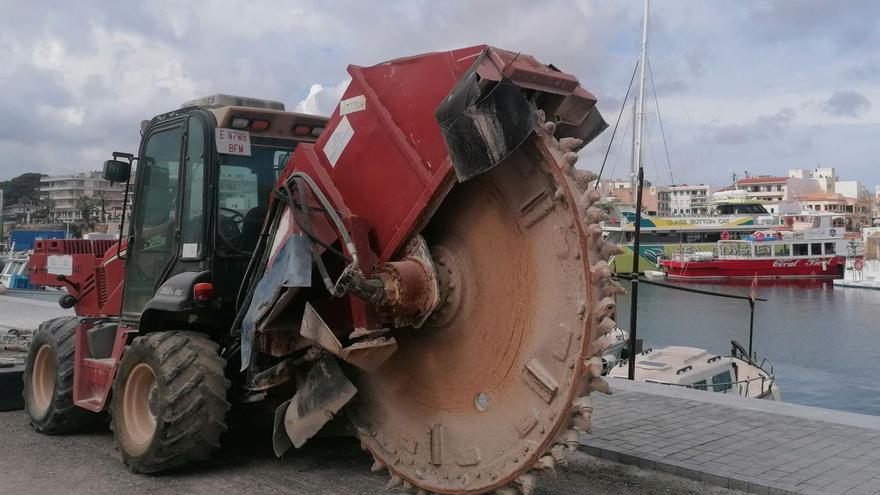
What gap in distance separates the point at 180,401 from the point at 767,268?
189ft

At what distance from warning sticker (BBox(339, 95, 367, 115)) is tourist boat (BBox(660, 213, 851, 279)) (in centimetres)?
5476

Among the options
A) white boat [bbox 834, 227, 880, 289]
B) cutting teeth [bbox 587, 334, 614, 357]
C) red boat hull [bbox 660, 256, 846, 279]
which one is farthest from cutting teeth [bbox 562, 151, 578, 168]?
white boat [bbox 834, 227, 880, 289]

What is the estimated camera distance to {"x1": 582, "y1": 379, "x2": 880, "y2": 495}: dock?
17.9 feet

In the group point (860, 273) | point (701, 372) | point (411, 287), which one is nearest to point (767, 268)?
point (860, 273)

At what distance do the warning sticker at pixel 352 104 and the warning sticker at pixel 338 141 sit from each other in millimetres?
56

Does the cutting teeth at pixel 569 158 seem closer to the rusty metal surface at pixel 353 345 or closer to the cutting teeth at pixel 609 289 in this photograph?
the cutting teeth at pixel 609 289

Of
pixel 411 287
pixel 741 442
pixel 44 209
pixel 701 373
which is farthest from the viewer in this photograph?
pixel 44 209

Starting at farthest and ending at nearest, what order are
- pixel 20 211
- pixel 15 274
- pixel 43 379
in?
pixel 20 211, pixel 15 274, pixel 43 379

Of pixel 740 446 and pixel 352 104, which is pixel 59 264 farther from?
pixel 740 446

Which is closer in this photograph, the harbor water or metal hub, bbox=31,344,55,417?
metal hub, bbox=31,344,55,417

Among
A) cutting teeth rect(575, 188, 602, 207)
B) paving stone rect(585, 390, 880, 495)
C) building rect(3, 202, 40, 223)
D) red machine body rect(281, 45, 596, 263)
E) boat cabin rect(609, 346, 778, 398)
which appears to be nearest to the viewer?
cutting teeth rect(575, 188, 602, 207)

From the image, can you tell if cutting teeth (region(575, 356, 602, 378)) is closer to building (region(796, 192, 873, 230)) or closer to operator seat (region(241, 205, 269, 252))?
operator seat (region(241, 205, 269, 252))

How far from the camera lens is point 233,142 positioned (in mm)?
5812

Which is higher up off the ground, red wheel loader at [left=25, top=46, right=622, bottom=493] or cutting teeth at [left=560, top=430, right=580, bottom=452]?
red wheel loader at [left=25, top=46, right=622, bottom=493]
